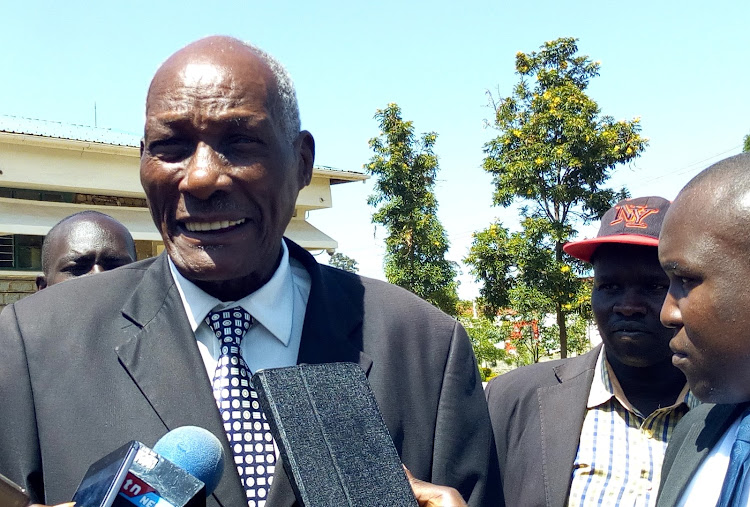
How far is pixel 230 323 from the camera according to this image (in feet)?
6.26

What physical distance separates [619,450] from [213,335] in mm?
1876

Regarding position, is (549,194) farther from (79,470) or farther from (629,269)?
(79,470)

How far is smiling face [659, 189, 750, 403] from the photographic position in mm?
1807

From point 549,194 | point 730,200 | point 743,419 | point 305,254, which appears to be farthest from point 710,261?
point 549,194

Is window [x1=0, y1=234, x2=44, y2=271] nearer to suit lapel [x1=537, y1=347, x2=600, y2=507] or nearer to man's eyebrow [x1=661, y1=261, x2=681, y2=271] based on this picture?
suit lapel [x1=537, y1=347, x2=600, y2=507]

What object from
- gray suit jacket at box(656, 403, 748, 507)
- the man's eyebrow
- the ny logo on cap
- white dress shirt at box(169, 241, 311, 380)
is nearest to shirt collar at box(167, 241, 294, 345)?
white dress shirt at box(169, 241, 311, 380)

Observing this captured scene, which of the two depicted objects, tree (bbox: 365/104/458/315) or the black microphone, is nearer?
the black microphone

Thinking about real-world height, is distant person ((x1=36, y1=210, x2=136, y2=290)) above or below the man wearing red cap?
above

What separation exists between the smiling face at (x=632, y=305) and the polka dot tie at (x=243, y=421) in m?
1.85

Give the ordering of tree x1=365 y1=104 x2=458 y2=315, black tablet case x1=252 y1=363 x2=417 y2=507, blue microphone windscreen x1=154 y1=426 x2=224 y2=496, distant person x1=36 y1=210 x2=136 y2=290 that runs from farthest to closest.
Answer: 1. tree x1=365 y1=104 x2=458 y2=315
2. distant person x1=36 y1=210 x2=136 y2=290
3. blue microphone windscreen x1=154 y1=426 x2=224 y2=496
4. black tablet case x1=252 y1=363 x2=417 y2=507

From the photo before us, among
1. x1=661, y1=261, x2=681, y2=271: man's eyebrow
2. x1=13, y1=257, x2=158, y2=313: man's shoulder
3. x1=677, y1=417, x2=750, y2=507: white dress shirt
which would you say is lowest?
x1=677, y1=417, x2=750, y2=507: white dress shirt

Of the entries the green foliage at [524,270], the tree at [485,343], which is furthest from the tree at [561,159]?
the tree at [485,343]

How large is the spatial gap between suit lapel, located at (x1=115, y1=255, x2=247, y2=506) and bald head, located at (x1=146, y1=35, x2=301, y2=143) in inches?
20.0

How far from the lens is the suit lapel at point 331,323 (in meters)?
1.95
